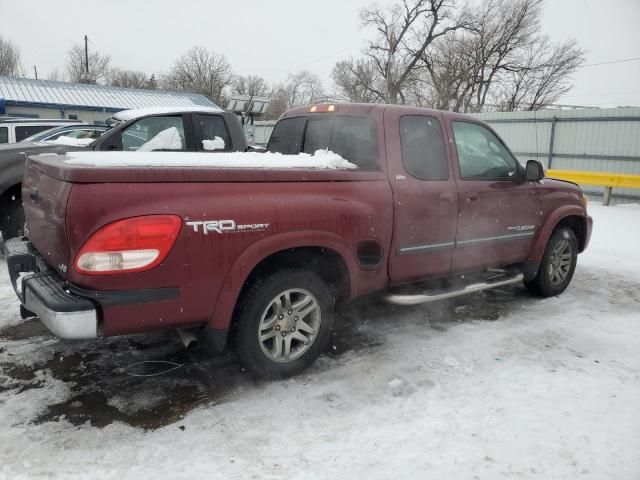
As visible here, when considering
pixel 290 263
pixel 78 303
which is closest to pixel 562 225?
pixel 290 263

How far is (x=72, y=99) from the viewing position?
102ft

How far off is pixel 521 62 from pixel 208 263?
132 ft

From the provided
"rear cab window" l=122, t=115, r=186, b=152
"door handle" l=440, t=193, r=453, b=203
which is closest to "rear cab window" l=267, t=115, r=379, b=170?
"door handle" l=440, t=193, r=453, b=203

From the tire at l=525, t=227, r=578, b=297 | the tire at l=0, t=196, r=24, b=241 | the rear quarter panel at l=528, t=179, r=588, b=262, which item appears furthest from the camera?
the tire at l=0, t=196, r=24, b=241

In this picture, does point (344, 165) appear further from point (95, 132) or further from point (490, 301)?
point (95, 132)

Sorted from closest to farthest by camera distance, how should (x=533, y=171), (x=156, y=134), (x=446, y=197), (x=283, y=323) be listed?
(x=283, y=323)
(x=446, y=197)
(x=533, y=171)
(x=156, y=134)

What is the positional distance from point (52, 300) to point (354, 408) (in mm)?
1781

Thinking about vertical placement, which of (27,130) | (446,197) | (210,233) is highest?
(27,130)

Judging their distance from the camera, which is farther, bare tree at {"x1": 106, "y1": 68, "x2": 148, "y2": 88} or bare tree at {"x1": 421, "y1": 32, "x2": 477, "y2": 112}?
bare tree at {"x1": 106, "y1": 68, "x2": 148, "y2": 88}

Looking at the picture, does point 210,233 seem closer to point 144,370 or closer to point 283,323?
point 283,323

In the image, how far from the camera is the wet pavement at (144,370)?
2.96 m

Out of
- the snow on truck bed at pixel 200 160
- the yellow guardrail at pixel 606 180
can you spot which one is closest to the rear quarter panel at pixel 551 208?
the snow on truck bed at pixel 200 160

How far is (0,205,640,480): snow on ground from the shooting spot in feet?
8.18

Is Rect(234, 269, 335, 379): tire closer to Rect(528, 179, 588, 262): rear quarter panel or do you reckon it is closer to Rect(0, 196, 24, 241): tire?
Rect(528, 179, 588, 262): rear quarter panel
